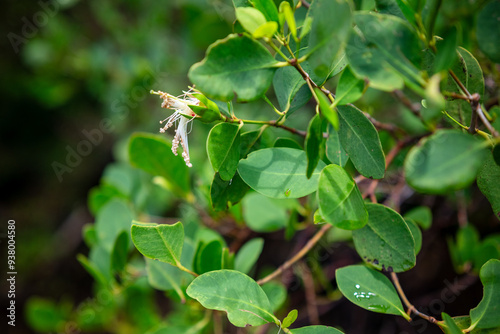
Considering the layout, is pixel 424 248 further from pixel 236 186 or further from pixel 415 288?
pixel 236 186

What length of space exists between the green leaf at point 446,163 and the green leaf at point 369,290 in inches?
10.1

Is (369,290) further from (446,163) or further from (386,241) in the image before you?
(446,163)

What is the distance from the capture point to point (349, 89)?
0.49 metres

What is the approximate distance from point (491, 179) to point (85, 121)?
2.28 meters

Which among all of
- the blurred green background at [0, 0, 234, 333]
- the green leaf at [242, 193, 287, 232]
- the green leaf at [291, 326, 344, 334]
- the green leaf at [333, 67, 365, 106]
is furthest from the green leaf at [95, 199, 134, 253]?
the blurred green background at [0, 0, 234, 333]

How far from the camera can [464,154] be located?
1.29 feet

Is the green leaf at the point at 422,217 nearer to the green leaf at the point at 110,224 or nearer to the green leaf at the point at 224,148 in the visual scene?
the green leaf at the point at 224,148

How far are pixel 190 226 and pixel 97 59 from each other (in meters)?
1.23

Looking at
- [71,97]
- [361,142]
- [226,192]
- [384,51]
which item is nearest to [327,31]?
[384,51]

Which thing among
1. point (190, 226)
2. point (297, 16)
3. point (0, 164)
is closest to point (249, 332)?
point (190, 226)

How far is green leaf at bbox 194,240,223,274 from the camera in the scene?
0.67 m

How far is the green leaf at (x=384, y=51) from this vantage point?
43 centimetres

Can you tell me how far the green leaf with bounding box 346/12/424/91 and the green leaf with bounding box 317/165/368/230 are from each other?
0.45 feet

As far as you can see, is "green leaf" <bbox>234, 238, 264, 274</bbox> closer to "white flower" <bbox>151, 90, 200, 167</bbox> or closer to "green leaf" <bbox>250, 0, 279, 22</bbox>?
"white flower" <bbox>151, 90, 200, 167</bbox>
